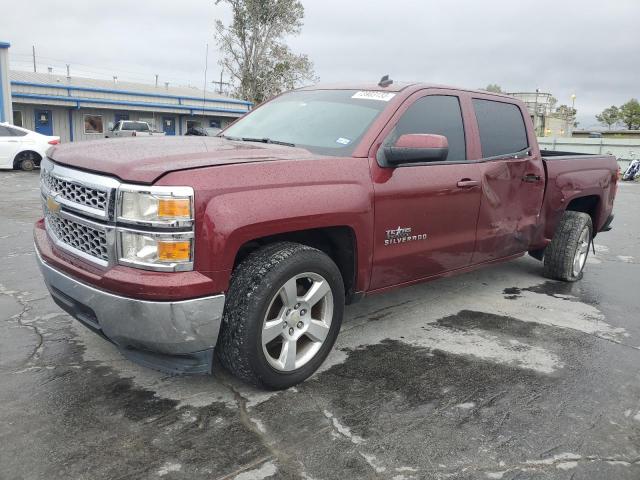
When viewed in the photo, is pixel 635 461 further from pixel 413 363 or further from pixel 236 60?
pixel 236 60

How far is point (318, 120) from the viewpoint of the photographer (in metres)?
4.02

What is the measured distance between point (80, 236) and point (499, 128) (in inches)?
137

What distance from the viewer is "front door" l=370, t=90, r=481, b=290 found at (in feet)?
11.9

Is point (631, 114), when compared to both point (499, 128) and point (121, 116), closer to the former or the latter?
point (121, 116)

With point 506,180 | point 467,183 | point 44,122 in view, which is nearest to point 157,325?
point 467,183

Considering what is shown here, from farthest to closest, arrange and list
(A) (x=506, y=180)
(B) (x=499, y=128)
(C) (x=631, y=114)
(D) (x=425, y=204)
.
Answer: (C) (x=631, y=114) < (B) (x=499, y=128) < (A) (x=506, y=180) < (D) (x=425, y=204)

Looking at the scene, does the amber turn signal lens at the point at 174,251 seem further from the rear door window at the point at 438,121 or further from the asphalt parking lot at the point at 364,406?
the rear door window at the point at 438,121

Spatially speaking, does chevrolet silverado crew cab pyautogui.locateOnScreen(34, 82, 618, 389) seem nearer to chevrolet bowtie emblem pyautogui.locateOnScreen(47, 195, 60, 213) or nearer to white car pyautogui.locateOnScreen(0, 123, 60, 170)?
chevrolet bowtie emblem pyautogui.locateOnScreen(47, 195, 60, 213)

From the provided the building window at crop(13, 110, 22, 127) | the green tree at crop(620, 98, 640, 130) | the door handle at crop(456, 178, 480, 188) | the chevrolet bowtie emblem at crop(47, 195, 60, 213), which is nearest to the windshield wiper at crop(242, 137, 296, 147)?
the door handle at crop(456, 178, 480, 188)

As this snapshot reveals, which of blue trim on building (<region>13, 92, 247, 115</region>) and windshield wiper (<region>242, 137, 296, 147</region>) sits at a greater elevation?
blue trim on building (<region>13, 92, 247, 115</region>)

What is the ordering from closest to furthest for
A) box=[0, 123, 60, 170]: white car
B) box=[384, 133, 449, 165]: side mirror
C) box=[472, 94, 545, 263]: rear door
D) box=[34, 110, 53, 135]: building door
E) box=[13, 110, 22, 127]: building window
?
box=[384, 133, 449, 165]: side mirror → box=[472, 94, 545, 263]: rear door → box=[0, 123, 60, 170]: white car → box=[13, 110, 22, 127]: building window → box=[34, 110, 53, 135]: building door

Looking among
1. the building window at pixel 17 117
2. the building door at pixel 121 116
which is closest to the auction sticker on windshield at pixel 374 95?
the building window at pixel 17 117

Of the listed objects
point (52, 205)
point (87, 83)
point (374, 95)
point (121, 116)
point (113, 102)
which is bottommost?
point (52, 205)

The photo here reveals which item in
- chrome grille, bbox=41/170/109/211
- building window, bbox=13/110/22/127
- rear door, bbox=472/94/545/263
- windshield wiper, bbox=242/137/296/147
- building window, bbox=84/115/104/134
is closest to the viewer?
chrome grille, bbox=41/170/109/211
